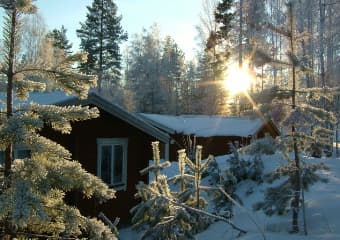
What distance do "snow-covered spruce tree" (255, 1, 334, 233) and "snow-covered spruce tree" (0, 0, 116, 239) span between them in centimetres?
543

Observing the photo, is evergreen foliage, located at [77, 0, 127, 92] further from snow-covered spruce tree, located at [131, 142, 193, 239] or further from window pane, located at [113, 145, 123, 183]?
snow-covered spruce tree, located at [131, 142, 193, 239]

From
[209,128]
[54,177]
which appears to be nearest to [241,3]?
[209,128]

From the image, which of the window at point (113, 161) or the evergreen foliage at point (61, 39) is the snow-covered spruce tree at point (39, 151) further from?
the evergreen foliage at point (61, 39)

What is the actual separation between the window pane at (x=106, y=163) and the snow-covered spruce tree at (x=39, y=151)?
27.3ft

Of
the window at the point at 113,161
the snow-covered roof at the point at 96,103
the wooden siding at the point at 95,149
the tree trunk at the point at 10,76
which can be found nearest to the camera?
the tree trunk at the point at 10,76

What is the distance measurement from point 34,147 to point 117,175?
953 cm

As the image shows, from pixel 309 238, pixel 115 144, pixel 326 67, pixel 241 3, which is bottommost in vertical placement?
pixel 309 238

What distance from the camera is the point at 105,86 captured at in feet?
166

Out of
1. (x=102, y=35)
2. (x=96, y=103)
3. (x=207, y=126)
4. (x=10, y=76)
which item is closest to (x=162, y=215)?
(x=10, y=76)

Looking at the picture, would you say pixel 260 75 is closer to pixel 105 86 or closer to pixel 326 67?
pixel 326 67

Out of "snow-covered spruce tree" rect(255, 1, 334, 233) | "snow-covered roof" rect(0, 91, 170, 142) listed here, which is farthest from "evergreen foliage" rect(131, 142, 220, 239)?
"snow-covered roof" rect(0, 91, 170, 142)

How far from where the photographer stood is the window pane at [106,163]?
38.5ft

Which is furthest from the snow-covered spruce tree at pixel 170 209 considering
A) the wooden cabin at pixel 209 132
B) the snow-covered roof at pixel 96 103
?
the wooden cabin at pixel 209 132

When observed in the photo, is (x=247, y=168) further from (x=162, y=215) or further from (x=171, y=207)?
(x=171, y=207)
